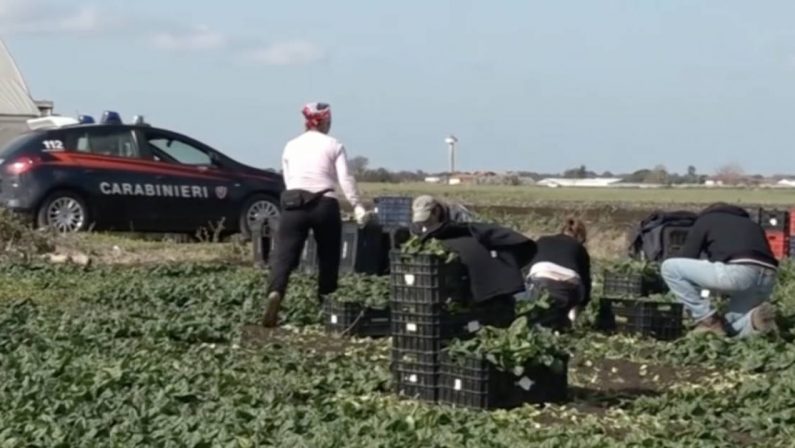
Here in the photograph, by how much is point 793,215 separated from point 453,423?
14.7m

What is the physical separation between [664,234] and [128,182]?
7.92 meters

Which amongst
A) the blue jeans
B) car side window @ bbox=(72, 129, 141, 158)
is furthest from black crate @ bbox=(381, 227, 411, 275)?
car side window @ bbox=(72, 129, 141, 158)

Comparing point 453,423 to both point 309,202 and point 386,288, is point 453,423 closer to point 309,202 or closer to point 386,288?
point 309,202

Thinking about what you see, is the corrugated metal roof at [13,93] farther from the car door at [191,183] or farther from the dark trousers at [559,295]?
the dark trousers at [559,295]

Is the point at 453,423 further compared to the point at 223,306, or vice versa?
the point at 223,306

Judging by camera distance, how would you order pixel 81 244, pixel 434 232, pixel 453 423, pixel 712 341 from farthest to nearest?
pixel 81 244
pixel 712 341
pixel 434 232
pixel 453 423


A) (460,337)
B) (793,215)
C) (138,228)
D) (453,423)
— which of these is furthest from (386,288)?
(793,215)

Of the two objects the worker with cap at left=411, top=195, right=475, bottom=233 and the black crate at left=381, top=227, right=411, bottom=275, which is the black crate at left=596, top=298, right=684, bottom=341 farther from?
the black crate at left=381, top=227, right=411, bottom=275

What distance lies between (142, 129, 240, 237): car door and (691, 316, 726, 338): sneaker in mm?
10178

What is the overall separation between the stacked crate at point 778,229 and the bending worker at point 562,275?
8.59 m

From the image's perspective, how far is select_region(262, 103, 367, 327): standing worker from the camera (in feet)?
37.8

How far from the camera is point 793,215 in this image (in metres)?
21.4

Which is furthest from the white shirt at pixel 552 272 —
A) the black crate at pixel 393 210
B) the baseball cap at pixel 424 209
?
the black crate at pixel 393 210

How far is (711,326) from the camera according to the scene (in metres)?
11.2
